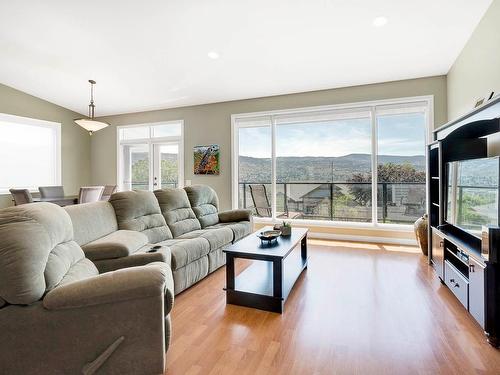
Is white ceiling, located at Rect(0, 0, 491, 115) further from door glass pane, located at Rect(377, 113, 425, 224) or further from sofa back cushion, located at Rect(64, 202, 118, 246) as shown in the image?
sofa back cushion, located at Rect(64, 202, 118, 246)

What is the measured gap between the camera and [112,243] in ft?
7.11

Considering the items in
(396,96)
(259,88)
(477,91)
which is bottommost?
(477,91)

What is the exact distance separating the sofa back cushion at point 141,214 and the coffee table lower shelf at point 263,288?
A: 40.8 inches

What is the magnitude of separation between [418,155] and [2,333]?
5.21m

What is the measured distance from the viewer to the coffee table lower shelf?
2332 mm

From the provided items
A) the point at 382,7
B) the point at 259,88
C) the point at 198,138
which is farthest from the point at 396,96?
the point at 198,138

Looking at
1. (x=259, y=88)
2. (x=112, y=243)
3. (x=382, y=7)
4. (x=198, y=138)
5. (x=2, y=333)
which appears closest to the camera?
(x=2, y=333)

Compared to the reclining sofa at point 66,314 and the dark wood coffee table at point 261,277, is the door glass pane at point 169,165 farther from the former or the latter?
the reclining sofa at point 66,314

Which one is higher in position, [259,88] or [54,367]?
[259,88]

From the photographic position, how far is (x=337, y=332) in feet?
6.71

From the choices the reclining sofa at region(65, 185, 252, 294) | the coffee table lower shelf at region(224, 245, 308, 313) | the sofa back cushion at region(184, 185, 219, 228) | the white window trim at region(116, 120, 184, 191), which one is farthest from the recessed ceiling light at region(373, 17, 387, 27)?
the white window trim at region(116, 120, 184, 191)

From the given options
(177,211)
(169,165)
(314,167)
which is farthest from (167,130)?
(314,167)

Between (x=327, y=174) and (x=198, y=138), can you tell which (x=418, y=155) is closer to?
(x=327, y=174)

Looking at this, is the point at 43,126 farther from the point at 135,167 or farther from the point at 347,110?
the point at 347,110
